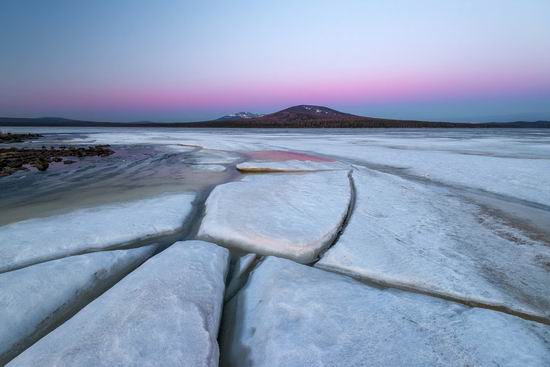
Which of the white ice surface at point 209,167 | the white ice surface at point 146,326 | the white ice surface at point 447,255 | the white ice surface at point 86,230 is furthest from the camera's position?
the white ice surface at point 209,167

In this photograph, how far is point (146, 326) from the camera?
1836mm

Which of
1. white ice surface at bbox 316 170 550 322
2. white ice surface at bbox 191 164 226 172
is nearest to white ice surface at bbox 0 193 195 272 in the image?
white ice surface at bbox 316 170 550 322

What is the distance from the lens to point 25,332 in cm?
192

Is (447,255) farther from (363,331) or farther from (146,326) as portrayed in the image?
(146,326)

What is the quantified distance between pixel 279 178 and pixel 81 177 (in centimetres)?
489

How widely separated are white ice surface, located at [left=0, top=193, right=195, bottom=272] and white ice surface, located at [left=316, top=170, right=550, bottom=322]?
2.15 meters

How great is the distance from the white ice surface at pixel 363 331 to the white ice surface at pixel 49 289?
1143 mm

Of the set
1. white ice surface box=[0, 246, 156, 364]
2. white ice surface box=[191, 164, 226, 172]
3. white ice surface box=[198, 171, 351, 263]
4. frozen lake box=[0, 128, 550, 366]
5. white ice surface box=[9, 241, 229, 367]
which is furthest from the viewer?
white ice surface box=[191, 164, 226, 172]

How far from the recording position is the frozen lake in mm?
1815

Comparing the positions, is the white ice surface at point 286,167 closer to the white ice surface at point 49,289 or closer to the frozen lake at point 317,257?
the frozen lake at point 317,257

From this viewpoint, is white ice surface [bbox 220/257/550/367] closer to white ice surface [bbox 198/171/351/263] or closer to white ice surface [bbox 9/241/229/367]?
white ice surface [bbox 9/241/229/367]

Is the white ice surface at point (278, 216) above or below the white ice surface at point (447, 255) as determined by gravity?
above

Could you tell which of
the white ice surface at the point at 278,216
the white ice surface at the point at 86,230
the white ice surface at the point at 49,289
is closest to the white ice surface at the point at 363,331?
the white ice surface at the point at 278,216

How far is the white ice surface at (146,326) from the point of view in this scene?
1618 millimetres
